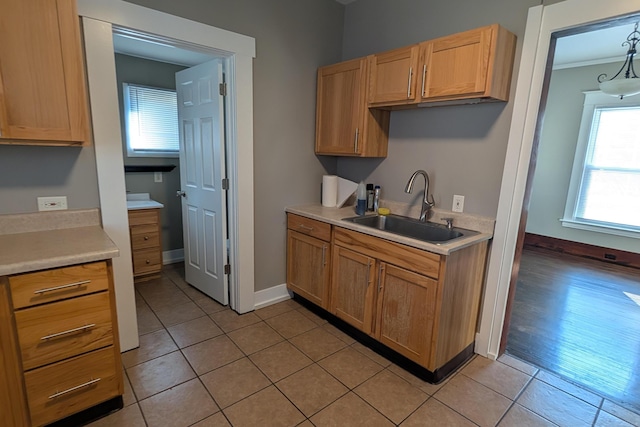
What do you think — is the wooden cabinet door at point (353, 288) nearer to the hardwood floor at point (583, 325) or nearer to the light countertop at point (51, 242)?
the hardwood floor at point (583, 325)

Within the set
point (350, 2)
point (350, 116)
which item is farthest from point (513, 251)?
point (350, 2)

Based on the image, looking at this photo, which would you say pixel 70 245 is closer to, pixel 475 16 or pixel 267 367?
pixel 267 367

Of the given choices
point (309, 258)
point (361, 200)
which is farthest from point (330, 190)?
point (309, 258)

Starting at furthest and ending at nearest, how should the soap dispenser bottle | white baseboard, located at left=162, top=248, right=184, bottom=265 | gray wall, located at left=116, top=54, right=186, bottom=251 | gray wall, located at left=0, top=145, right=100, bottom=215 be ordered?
1. white baseboard, located at left=162, top=248, right=184, bottom=265
2. gray wall, located at left=116, top=54, right=186, bottom=251
3. the soap dispenser bottle
4. gray wall, located at left=0, top=145, right=100, bottom=215

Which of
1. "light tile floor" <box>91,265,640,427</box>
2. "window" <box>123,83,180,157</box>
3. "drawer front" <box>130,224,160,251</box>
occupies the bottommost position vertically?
"light tile floor" <box>91,265,640,427</box>

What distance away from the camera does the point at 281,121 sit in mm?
2756

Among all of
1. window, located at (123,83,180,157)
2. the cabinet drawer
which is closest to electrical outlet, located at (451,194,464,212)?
the cabinet drawer

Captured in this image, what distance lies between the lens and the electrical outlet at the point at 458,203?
2322mm

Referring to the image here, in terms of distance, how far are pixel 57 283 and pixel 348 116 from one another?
7.09 feet

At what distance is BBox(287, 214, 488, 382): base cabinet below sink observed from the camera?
1.90 m

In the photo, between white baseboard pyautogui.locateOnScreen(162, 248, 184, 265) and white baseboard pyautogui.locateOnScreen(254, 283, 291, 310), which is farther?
white baseboard pyautogui.locateOnScreen(162, 248, 184, 265)

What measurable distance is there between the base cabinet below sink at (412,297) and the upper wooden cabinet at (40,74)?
1732mm

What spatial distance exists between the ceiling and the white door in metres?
0.37

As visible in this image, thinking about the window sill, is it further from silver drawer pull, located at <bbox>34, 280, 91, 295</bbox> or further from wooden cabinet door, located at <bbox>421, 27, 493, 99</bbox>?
silver drawer pull, located at <bbox>34, 280, 91, 295</bbox>
